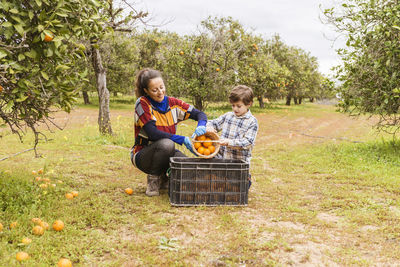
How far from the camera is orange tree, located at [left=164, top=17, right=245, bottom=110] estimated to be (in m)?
14.8

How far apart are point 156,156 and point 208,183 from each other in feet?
2.66

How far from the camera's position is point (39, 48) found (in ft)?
10.8

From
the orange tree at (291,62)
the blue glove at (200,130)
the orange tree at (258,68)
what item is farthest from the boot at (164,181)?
the orange tree at (291,62)

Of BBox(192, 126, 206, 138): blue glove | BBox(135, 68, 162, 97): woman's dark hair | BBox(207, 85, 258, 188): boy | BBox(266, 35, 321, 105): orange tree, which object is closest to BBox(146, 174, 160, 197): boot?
BBox(192, 126, 206, 138): blue glove

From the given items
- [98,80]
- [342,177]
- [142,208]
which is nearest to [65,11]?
[142,208]

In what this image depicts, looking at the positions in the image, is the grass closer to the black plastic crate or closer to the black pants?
the black plastic crate

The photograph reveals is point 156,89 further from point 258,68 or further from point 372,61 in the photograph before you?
point 258,68

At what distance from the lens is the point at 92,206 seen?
4043 millimetres

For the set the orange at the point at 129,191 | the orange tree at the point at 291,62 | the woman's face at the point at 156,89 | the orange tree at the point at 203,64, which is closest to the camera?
the woman's face at the point at 156,89

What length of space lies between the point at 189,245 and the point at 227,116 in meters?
2.26

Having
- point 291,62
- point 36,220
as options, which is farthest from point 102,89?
point 291,62

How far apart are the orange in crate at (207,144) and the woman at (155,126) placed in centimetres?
12

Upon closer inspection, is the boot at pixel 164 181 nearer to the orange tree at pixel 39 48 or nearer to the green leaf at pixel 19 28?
the orange tree at pixel 39 48

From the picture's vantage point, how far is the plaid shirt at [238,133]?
4.57 metres
